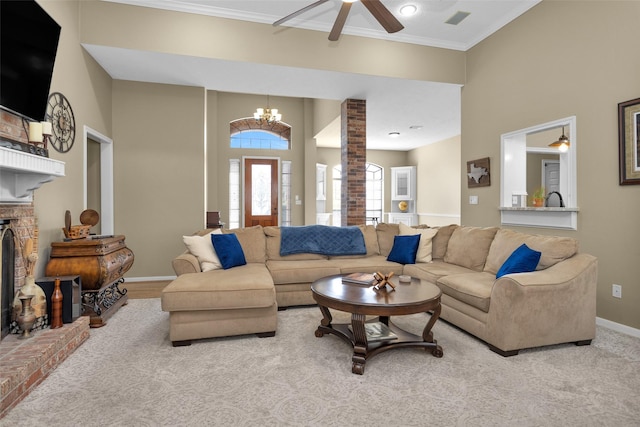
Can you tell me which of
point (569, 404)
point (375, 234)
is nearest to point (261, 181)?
point (375, 234)

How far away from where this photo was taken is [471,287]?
2859 millimetres

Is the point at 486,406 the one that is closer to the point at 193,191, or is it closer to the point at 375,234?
the point at 375,234

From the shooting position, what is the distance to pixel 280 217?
823 cm

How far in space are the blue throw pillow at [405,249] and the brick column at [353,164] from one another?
5.75 feet

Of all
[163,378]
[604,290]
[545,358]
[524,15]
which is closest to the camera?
[163,378]

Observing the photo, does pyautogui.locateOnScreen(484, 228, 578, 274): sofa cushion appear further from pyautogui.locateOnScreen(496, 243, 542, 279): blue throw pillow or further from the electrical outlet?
the electrical outlet

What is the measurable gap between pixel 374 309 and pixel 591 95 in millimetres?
3136

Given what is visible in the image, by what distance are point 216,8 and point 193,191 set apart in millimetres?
2520

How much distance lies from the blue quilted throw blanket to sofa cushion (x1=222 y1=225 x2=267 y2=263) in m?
0.23

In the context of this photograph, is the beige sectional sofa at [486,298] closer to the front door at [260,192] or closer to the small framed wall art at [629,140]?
the small framed wall art at [629,140]

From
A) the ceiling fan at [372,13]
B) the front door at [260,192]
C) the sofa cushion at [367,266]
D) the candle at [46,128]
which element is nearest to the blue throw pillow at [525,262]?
the sofa cushion at [367,266]

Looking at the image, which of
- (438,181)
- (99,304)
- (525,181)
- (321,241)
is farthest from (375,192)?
(99,304)

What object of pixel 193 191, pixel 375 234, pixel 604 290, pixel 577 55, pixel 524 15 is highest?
pixel 524 15

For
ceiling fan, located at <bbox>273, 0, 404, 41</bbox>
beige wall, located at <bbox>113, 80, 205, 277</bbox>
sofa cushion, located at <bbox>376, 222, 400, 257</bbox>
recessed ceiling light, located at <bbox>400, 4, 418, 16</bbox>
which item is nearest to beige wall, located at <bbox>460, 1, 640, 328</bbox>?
recessed ceiling light, located at <bbox>400, 4, 418, 16</bbox>
